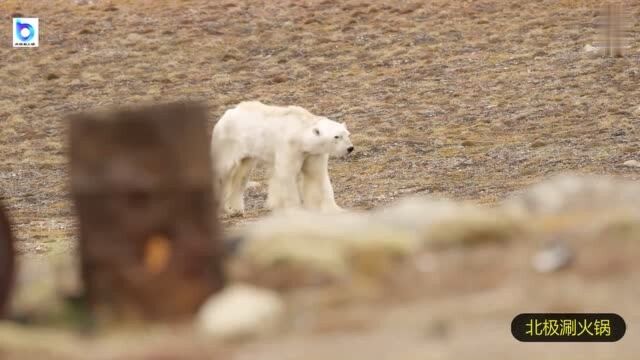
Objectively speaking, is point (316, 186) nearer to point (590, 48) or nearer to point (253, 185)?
point (253, 185)

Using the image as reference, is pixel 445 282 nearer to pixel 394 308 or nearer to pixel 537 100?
pixel 394 308

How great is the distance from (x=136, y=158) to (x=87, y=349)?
0.79 m

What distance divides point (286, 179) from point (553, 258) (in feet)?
27.7

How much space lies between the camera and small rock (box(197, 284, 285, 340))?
589 cm

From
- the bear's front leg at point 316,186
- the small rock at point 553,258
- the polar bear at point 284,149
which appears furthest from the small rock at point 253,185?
the small rock at point 553,258

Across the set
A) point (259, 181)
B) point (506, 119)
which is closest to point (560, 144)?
point (506, 119)

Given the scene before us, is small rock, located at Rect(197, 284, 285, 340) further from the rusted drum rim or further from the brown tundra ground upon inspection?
the brown tundra ground

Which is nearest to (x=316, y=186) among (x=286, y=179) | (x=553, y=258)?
(x=286, y=179)

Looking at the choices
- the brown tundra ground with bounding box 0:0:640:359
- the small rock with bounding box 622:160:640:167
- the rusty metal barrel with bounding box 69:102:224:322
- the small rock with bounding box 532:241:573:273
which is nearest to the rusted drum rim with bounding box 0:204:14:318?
the rusty metal barrel with bounding box 69:102:224:322

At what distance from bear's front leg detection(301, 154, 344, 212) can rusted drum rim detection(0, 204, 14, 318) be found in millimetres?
8598

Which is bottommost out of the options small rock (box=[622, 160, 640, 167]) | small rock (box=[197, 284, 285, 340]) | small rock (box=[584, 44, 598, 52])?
small rock (box=[197, 284, 285, 340])

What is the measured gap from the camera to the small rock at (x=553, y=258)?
21.1 feet

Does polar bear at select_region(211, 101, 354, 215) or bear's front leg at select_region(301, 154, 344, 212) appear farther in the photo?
bear's front leg at select_region(301, 154, 344, 212)

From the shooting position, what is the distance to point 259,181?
1922cm
